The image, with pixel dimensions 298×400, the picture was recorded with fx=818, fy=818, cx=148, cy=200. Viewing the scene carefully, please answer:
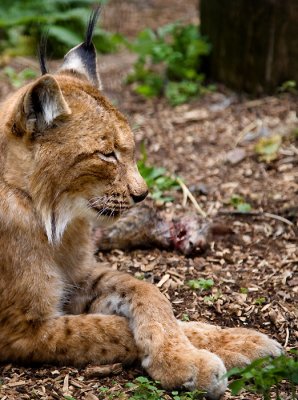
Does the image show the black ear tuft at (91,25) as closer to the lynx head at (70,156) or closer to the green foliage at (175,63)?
the lynx head at (70,156)

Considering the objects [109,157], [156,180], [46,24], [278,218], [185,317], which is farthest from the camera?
[46,24]

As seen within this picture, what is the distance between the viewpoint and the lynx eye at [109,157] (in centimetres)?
415

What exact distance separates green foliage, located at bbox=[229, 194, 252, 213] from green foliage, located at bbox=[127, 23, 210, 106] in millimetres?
2075

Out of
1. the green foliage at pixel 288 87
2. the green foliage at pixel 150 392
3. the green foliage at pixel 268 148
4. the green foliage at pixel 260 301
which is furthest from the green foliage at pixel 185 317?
the green foliage at pixel 288 87

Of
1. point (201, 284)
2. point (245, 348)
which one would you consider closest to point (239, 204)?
point (201, 284)

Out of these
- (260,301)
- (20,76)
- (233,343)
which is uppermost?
(20,76)

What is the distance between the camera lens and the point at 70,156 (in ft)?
13.4

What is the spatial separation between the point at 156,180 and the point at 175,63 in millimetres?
2133

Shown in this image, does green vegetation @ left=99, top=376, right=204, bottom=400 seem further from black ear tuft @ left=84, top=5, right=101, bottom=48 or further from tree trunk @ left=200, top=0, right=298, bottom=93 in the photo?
tree trunk @ left=200, top=0, right=298, bottom=93

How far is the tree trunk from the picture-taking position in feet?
23.7

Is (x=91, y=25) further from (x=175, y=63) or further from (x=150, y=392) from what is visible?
(x=175, y=63)

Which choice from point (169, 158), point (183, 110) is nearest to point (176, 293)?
point (169, 158)

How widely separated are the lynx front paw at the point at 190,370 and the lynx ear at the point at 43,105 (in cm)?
126

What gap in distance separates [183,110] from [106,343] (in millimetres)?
4083
